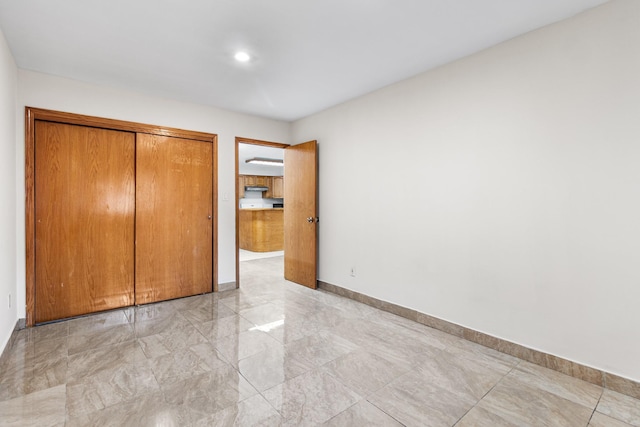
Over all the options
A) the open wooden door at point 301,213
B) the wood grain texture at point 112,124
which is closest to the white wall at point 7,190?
the wood grain texture at point 112,124

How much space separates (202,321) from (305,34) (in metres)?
2.71

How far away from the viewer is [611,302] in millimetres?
1929

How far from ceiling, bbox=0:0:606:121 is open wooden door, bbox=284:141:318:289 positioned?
4.00 ft

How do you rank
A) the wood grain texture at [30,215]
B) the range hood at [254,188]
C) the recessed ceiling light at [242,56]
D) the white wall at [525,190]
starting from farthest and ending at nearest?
the range hood at [254,188], the wood grain texture at [30,215], the recessed ceiling light at [242,56], the white wall at [525,190]

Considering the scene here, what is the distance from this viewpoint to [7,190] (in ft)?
7.97

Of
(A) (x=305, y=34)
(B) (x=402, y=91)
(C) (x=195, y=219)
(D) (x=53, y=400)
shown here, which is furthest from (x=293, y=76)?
(D) (x=53, y=400)

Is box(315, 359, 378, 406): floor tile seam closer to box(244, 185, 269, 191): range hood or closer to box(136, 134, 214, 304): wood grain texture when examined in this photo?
box(136, 134, 214, 304): wood grain texture

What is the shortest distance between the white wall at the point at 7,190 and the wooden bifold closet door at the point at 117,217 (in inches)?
9.4

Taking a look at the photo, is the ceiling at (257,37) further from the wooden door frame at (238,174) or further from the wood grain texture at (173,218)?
the wooden door frame at (238,174)

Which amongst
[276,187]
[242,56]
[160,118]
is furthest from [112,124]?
[276,187]

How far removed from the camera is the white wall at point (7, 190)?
2.25 m

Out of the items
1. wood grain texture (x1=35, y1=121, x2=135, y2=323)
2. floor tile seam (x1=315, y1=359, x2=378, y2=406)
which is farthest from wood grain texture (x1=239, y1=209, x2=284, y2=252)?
floor tile seam (x1=315, y1=359, x2=378, y2=406)

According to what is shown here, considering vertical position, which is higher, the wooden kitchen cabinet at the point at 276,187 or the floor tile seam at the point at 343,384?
the wooden kitchen cabinet at the point at 276,187

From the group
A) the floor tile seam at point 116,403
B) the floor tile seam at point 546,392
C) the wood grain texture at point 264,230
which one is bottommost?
the floor tile seam at point 116,403
